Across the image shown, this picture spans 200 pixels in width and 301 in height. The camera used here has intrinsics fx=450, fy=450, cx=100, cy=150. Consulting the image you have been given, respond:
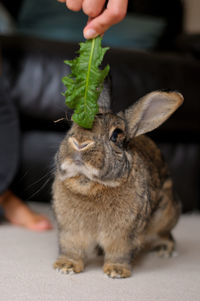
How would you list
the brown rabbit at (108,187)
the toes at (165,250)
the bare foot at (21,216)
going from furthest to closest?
the bare foot at (21,216) → the toes at (165,250) → the brown rabbit at (108,187)

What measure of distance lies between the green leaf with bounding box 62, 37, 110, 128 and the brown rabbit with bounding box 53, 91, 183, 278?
0.04m

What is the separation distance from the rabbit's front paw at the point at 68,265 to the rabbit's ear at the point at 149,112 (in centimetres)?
37

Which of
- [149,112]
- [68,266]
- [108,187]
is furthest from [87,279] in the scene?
[149,112]

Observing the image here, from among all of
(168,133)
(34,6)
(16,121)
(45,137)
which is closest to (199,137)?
(168,133)

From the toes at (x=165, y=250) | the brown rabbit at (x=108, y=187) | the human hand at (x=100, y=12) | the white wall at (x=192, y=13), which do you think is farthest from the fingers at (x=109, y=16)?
the white wall at (x=192, y=13)

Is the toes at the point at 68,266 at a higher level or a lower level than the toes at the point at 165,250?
higher

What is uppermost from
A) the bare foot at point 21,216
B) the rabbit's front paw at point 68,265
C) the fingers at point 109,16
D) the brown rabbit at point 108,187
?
the fingers at point 109,16

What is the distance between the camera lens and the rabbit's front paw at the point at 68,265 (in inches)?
46.3

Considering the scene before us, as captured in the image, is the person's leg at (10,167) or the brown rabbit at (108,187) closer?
the brown rabbit at (108,187)

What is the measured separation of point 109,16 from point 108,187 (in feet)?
1.36

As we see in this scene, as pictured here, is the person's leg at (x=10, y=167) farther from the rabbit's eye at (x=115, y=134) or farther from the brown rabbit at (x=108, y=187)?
the rabbit's eye at (x=115, y=134)

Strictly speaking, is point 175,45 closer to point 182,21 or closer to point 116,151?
A: point 182,21

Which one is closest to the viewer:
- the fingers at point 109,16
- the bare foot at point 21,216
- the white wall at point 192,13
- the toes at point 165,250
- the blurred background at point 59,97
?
the fingers at point 109,16

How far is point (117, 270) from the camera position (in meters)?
1.16
